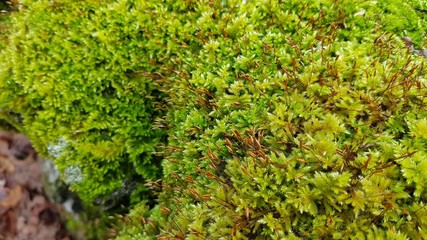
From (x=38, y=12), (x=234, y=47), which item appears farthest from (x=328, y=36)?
(x=38, y=12)

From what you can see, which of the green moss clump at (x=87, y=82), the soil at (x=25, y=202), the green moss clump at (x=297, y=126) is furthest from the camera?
the soil at (x=25, y=202)

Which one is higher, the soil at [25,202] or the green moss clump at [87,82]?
the green moss clump at [87,82]

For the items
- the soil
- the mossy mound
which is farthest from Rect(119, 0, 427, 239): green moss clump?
the soil

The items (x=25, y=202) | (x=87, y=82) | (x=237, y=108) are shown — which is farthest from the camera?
(x=25, y=202)

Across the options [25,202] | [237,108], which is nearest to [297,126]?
[237,108]

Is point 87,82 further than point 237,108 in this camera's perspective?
Yes

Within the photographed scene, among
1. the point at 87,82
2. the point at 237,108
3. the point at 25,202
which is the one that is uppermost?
the point at 237,108

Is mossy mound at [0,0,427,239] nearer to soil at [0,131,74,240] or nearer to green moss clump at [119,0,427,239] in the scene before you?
green moss clump at [119,0,427,239]

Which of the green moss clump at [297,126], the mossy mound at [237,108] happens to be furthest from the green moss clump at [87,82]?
the green moss clump at [297,126]

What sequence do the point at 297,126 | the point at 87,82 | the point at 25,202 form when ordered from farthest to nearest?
the point at 25,202, the point at 87,82, the point at 297,126

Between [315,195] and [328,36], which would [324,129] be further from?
[328,36]

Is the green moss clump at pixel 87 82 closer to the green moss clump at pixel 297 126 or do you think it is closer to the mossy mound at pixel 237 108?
the mossy mound at pixel 237 108

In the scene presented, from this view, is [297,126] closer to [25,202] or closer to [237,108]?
[237,108]
